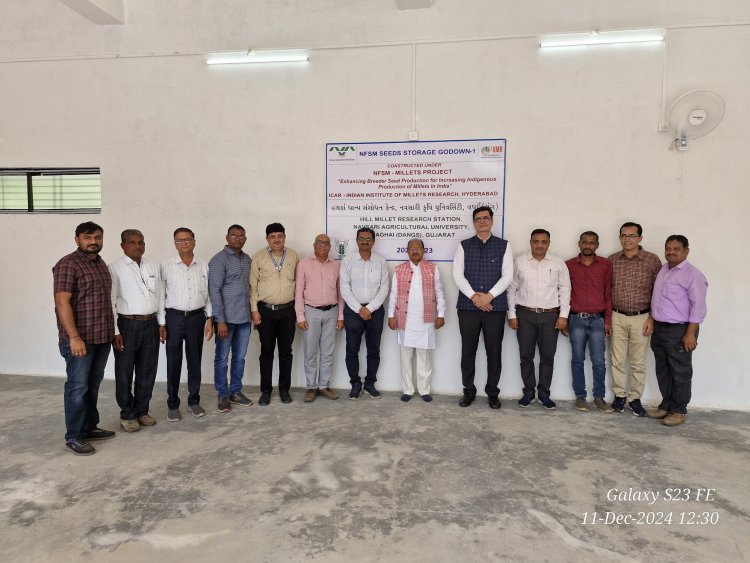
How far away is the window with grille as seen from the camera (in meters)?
5.13

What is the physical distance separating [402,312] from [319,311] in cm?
75

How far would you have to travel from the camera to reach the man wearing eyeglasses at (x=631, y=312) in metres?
4.00

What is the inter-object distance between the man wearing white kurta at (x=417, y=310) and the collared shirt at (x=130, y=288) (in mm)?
2024

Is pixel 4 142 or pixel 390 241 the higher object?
pixel 4 142

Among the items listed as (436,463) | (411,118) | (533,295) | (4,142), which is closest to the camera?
(436,463)

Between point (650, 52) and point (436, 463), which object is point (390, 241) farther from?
point (650, 52)

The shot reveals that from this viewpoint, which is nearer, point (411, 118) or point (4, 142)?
point (411, 118)

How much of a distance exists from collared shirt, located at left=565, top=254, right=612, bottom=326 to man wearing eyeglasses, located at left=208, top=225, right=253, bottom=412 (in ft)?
9.35

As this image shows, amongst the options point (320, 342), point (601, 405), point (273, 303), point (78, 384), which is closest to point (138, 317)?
point (78, 384)

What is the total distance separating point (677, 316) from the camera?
3.78m

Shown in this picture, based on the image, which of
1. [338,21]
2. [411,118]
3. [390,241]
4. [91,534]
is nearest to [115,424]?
[91,534]

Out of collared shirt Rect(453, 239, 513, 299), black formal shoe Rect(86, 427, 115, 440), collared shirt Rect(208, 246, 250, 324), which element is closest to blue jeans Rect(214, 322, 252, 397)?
collared shirt Rect(208, 246, 250, 324)

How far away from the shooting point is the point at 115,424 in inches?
151

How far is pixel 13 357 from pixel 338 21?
4914mm
